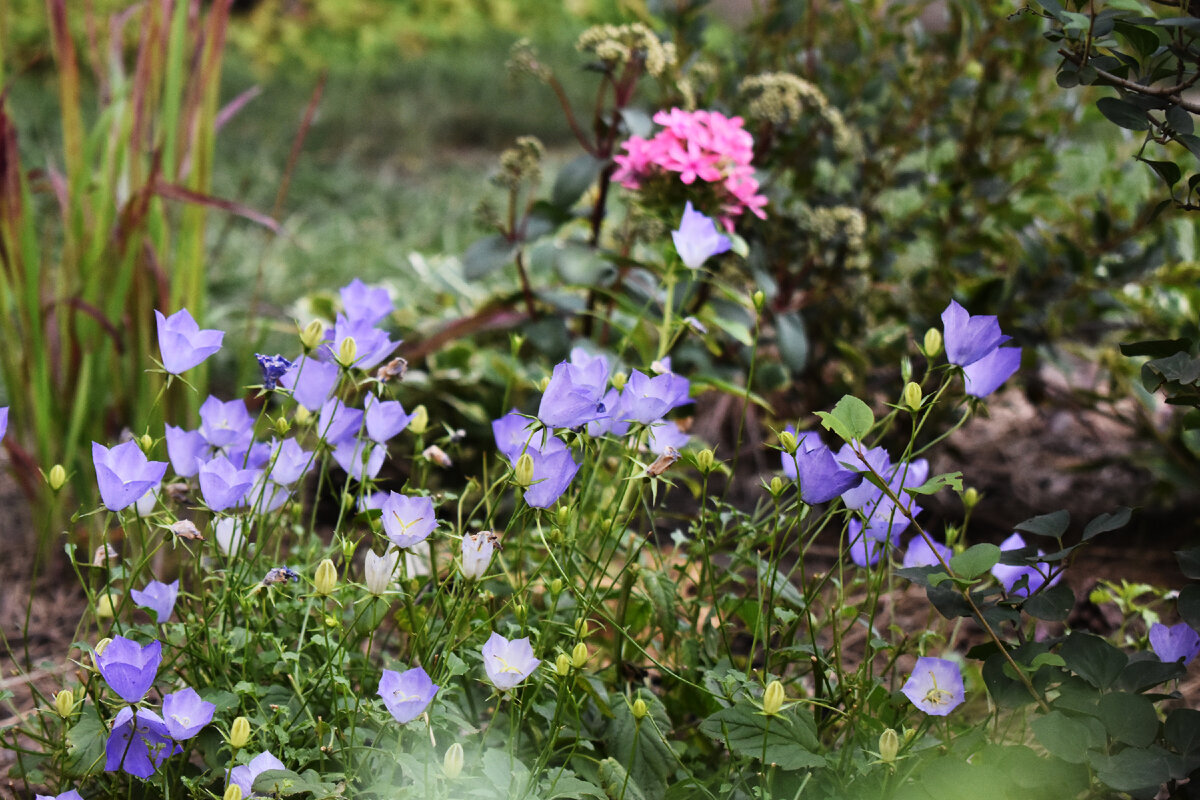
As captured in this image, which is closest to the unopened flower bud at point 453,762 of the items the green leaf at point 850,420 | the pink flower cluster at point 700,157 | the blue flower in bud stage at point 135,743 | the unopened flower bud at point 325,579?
the unopened flower bud at point 325,579

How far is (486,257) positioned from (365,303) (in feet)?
2.36

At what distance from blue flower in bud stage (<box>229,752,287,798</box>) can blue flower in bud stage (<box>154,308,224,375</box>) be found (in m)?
0.33

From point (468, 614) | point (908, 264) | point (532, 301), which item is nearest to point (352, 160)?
point (908, 264)

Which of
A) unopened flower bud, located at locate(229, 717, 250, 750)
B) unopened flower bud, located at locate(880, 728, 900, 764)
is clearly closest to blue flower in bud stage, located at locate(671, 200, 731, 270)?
unopened flower bud, located at locate(880, 728, 900, 764)

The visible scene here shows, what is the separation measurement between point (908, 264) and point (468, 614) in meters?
2.21

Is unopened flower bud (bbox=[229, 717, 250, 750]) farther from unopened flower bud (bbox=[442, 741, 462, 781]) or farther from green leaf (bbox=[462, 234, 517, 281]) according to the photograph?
green leaf (bbox=[462, 234, 517, 281])

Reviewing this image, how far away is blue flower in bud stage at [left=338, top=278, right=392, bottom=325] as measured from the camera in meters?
1.02

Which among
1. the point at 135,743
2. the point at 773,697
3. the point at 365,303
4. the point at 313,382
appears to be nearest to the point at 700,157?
the point at 365,303

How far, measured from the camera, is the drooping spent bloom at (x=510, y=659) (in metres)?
0.73

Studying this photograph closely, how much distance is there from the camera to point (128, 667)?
2.44 feet

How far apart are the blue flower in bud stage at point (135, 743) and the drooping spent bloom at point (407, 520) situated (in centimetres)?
24

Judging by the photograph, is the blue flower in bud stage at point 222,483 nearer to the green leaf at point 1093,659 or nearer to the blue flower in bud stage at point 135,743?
the blue flower in bud stage at point 135,743

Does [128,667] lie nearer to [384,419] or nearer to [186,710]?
[186,710]

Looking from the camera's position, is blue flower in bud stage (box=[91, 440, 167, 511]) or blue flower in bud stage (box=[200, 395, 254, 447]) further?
blue flower in bud stage (box=[200, 395, 254, 447])
